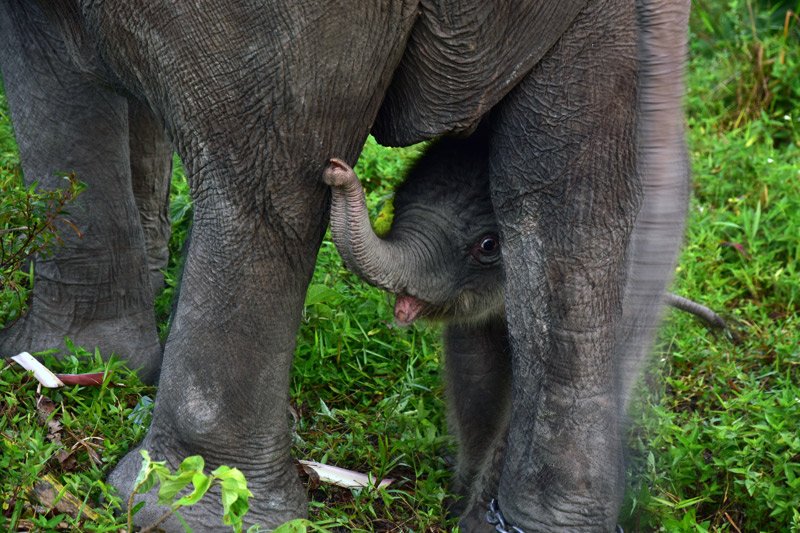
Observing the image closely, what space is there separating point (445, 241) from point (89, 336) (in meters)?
1.29

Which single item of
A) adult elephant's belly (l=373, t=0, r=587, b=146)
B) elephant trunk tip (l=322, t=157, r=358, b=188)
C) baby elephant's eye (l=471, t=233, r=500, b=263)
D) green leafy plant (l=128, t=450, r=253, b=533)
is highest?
adult elephant's belly (l=373, t=0, r=587, b=146)

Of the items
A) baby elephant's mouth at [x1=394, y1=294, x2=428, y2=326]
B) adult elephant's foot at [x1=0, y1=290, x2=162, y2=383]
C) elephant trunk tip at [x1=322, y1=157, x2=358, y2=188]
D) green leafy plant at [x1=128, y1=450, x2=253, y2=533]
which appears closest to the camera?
green leafy plant at [x1=128, y1=450, x2=253, y2=533]

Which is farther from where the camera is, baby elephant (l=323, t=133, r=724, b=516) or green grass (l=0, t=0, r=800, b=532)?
green grass (l=0, t=0, r=800, b=532)

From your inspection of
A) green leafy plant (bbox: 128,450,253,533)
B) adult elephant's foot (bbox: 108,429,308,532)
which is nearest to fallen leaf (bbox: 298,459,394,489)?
adult elephant's foot (bbox: 108,429,308,532)

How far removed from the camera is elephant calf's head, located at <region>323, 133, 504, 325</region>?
11.6 feet

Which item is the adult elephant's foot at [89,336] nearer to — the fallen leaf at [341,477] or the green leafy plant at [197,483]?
the fallen leaf at [341,477]

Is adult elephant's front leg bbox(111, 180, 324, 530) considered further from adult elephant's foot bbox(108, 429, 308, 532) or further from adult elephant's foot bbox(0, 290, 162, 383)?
adult elephant's foot bbox(0, 290, 162, 383)

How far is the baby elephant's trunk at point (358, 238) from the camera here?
3068 millimetres

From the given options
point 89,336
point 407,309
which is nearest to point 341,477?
point 407,309

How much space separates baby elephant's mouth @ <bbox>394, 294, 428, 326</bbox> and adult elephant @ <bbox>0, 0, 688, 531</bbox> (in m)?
0.36

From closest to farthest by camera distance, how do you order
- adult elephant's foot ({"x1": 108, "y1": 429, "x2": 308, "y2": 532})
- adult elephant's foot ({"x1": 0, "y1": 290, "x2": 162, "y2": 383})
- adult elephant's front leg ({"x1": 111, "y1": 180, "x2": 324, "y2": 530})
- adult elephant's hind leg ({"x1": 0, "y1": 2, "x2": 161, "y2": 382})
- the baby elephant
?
1. adult elephant's front leg ({"x1": 111, "y1": 180, "x2": 324, "y2": 530})
2. adult elephant's foot ({"x1": 108, "y1": 429, "x2": 308, "y2": 532})
3. the baby elephant
4. adult elephant's hind leg ({"x1": 0, "y1": 2, "x2": 161, "y2": 382})
5. adult elephant's foot ({"x1": 0, "y1": 290, "x2": 162, "y2": 383})

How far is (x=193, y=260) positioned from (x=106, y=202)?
0.91 meters

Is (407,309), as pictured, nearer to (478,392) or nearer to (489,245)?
(489,245)

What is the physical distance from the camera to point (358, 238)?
129 inches
